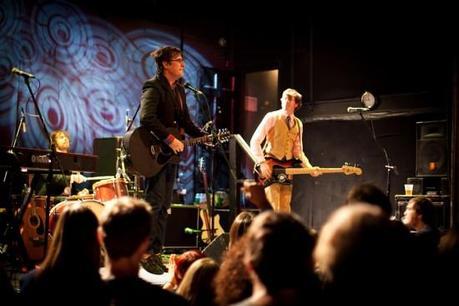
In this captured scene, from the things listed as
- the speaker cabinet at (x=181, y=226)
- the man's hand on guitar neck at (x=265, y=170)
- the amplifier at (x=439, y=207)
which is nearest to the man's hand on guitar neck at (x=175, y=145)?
the man's hand on guitar neck at (x=265, y=170)

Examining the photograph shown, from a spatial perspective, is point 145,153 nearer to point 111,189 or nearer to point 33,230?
point 111,189

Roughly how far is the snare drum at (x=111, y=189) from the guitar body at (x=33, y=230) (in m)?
1.22

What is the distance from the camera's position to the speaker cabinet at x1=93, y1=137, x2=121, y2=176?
9.17m

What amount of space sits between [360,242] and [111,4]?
9681 millimetres

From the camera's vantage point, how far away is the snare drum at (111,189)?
23.1 feet

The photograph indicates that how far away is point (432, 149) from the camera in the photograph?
9219mm

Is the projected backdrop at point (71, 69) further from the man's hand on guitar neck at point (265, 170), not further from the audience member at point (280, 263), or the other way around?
the audience member at point (280, 263)

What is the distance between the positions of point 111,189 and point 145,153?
1.53 m

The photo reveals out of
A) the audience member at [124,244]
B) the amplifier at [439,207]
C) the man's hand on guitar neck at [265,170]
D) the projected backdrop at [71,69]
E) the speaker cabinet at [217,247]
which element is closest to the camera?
the audience member at [124,244]

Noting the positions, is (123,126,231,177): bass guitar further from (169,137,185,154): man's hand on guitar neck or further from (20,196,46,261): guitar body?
(20,196,46,261): guitar body

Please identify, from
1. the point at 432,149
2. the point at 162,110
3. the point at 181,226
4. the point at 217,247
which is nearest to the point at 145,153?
the point at 162,110

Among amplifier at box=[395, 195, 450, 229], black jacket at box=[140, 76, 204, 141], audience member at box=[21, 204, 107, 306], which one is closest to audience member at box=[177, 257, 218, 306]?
audience member at box=[21, 204, 107, 306]

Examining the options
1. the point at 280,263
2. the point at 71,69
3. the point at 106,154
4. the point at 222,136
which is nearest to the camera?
the point at 280,263

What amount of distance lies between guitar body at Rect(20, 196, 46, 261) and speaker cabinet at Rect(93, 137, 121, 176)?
1.27 meters
